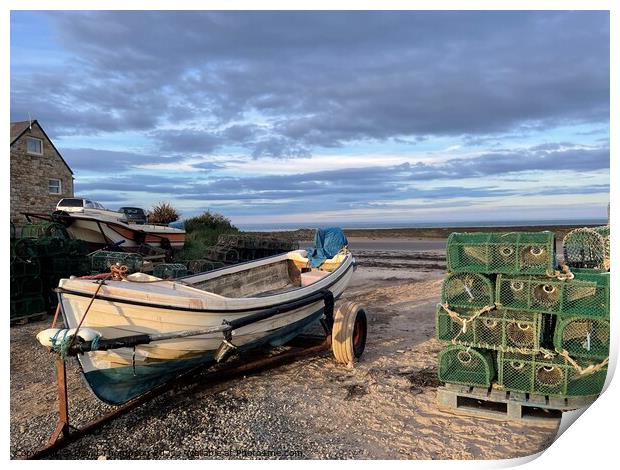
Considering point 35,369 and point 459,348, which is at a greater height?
point 459,348

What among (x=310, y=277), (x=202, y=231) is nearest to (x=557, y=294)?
(x=310, y=277)

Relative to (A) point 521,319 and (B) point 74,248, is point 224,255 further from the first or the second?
(A) point 521,319

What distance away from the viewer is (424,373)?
727cm

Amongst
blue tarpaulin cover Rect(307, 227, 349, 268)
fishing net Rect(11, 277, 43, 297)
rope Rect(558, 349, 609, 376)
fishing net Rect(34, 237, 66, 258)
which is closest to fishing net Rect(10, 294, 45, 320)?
fishing net Rect(11, 277, 43, 297)

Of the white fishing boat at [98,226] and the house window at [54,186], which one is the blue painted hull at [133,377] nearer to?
the white fishing boat at [98,226]

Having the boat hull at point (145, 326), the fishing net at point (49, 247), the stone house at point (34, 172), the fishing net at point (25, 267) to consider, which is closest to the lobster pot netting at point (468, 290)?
the boat hull at point (145, 326)

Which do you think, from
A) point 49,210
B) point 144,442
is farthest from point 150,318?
point 49,210

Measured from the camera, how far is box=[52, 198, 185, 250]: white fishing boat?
1908 centimetres

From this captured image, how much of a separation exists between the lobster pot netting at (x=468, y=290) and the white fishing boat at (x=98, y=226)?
49.7 ft

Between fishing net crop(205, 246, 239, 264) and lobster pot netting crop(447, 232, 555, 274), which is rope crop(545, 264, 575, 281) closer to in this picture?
lobster pot netting crop(447, 232, 555, 274)

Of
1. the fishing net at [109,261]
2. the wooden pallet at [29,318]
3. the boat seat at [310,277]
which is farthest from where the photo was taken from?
the fishing net at [109,261]

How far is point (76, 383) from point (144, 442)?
2498mm

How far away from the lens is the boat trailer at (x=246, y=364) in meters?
5.13
